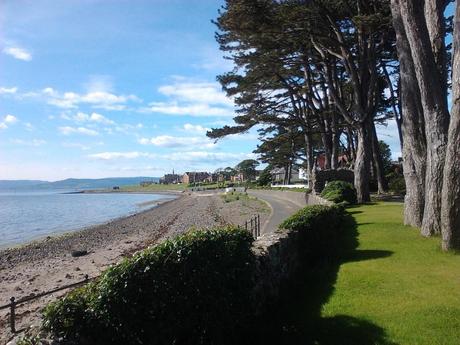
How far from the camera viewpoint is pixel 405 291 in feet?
26.6

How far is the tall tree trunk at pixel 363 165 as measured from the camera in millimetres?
27469

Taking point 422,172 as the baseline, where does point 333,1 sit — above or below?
above

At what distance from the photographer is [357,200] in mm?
27094

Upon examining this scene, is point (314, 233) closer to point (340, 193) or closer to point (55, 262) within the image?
point (340, 193)

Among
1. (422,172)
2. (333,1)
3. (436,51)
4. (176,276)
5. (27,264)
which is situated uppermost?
(333,1)

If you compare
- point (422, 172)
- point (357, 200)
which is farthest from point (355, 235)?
point (357, 200)

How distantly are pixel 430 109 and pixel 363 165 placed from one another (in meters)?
16.2

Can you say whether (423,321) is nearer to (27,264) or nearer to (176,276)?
(176,276)

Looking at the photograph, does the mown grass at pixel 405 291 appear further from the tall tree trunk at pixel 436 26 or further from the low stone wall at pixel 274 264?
the tall tree trunk at pixel 436 26

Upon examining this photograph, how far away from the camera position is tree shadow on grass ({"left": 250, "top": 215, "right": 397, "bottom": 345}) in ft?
20.9

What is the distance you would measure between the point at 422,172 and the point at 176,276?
11.3 meters

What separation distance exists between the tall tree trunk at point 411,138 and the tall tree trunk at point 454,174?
13.3 feet

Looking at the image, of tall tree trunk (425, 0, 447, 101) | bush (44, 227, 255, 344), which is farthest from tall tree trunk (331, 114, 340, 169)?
bush (44, 227, 255, 344)

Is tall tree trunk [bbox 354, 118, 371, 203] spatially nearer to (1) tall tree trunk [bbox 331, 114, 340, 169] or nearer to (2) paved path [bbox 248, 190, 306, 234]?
(2) paved path [bbox 248, 190, 306, 234]
